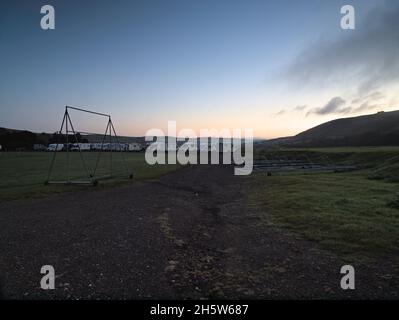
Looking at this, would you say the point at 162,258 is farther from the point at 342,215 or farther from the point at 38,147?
the point at 38,147

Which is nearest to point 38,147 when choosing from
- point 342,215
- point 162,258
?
point 342,215

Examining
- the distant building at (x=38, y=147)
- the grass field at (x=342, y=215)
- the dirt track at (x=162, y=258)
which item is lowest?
the dirt track at (x=162, y=258)

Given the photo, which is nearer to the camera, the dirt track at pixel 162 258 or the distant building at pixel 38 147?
the dirt track at pixel 162 258

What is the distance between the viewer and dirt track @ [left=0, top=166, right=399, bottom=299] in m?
6.51

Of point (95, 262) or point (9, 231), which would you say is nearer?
point (95, 262)

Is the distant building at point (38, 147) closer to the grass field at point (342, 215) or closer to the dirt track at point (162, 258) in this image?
the grass field at point (342, 215)

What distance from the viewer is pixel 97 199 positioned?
17.3 m

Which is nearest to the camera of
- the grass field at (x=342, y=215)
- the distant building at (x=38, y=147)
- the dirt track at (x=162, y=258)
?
the dirt track at (x=162, y=258)

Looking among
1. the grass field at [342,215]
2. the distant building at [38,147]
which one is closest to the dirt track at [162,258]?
the grass field at [342,215]

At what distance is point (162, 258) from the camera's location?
328 inches

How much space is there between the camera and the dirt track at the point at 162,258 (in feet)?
21.4
